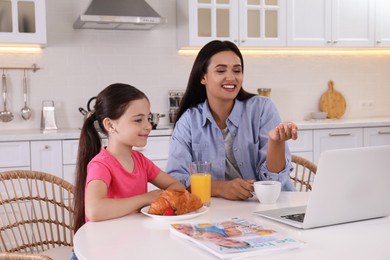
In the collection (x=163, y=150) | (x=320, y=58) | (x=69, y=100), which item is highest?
(x=320, y=58)

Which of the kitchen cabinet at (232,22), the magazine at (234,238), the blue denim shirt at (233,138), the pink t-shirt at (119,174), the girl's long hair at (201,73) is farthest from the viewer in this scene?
the kitchen cabinet at (232,22)

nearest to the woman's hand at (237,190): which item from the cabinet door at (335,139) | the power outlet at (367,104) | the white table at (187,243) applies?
the white table at (187,243)

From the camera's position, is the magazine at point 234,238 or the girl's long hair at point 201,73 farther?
the girl's long hair at point 201,73

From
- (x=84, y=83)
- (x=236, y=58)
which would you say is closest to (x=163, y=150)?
(x=84, y=83)

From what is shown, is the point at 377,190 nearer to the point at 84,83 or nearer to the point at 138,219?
the point at 138,219

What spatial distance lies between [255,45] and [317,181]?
3078mm

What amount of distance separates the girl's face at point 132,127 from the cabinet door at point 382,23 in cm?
337

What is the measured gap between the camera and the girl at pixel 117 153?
1.74 metres

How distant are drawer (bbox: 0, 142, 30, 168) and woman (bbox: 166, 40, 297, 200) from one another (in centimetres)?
161

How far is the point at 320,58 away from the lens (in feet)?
15.9

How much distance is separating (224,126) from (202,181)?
0.60 m

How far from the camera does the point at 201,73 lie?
2.31m

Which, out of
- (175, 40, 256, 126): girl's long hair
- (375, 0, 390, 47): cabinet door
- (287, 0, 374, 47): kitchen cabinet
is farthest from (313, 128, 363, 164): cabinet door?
(175, 40, 256, 126): girl's long hair

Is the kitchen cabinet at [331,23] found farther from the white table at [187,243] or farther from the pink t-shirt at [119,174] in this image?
the white table at [187,243]
